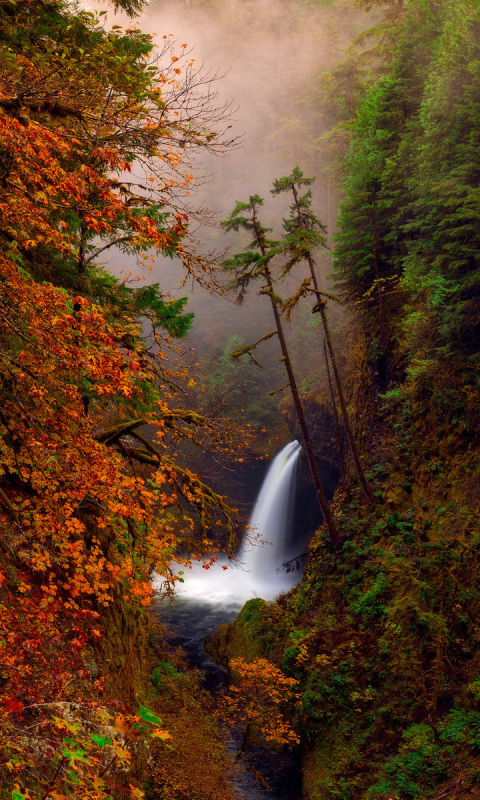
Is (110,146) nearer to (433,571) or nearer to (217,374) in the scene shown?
(433,571)

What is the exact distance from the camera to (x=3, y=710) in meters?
3.25

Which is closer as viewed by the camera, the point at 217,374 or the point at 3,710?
the point at 3,710

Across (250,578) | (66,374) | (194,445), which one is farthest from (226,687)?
(66,374)

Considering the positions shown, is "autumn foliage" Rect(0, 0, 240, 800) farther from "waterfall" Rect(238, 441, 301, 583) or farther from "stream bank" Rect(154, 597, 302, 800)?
"waterfall" Rect(238, 441, 301, 583)

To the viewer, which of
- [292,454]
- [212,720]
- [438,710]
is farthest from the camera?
[292,454]

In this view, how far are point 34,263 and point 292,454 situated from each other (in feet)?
64.6

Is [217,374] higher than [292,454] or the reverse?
higher

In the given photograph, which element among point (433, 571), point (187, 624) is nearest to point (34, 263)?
point (433, 571)

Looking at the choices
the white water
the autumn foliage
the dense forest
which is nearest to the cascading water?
the white water

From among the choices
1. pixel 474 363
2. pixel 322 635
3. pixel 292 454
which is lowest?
pixel 322 635

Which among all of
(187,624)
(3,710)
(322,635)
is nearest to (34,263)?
(3,710)

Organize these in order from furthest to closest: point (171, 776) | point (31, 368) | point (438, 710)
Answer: point (171, 776)
point (438, 710)
point (31, 368)

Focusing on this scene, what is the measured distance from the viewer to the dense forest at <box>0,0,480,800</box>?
167 inches

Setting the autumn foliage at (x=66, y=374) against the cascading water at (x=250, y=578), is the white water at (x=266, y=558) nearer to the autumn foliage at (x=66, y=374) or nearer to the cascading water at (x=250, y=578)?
the cascading water at (x=250, y=578)
